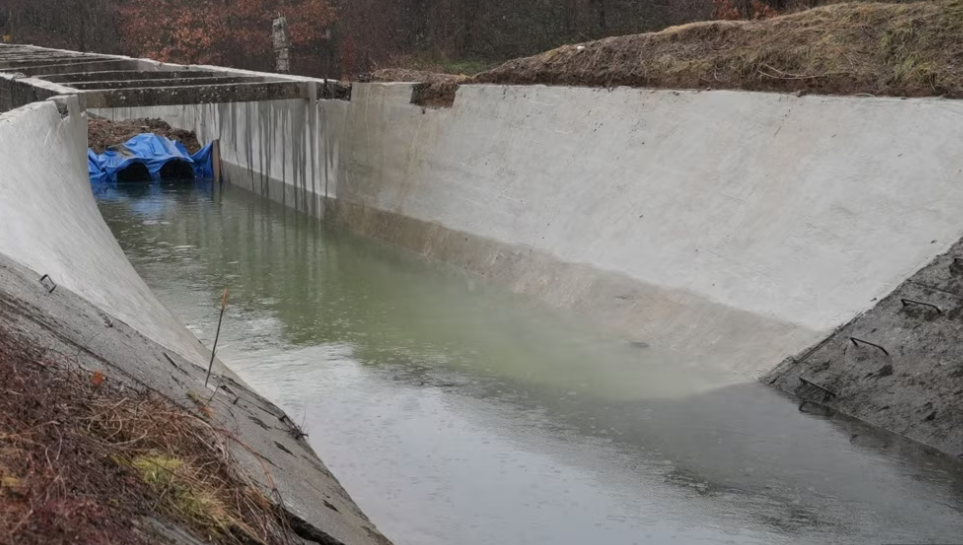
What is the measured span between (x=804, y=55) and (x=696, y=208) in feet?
6.54

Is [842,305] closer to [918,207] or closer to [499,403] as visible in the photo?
[918,207]

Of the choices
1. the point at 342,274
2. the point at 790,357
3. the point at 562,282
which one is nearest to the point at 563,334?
the point at 562,282

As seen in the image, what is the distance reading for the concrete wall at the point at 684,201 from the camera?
880cm

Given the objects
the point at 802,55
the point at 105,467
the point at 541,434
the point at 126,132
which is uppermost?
the point at 802,55

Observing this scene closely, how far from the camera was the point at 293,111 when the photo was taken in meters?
19.6

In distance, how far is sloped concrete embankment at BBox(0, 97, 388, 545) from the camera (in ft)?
15.6

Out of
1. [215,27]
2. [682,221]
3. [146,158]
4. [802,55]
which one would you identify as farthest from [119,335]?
[215,27]

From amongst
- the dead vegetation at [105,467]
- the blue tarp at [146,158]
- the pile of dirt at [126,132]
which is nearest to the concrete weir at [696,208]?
the dead vegetation at [105,467]

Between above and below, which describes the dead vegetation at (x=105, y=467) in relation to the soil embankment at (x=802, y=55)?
below

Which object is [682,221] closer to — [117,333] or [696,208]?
[696,208]

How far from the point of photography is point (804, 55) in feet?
35.0

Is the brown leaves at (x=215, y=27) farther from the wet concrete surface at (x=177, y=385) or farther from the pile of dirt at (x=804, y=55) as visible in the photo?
the wet concrete surface at (x=177, y=385)

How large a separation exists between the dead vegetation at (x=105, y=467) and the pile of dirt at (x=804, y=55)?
7630 millimetres

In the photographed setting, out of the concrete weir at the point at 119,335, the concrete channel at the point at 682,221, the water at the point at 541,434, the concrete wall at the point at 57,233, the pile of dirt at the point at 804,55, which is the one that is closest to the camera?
the concrete weir at the point at 119,335
